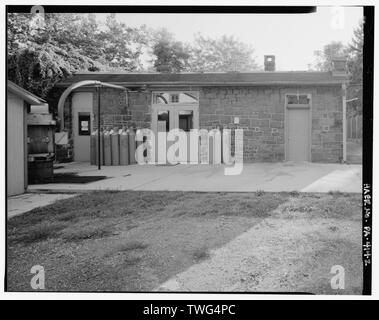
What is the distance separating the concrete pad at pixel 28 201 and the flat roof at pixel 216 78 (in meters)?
5.09

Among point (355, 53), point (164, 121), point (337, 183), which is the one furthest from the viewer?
point (164, 121)

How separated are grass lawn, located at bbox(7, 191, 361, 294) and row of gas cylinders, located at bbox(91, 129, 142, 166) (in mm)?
4787

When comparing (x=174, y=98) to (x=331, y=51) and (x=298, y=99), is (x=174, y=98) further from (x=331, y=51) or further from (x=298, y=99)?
(x=331, y=51)

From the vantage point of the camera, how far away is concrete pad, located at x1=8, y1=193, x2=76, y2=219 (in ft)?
17.1

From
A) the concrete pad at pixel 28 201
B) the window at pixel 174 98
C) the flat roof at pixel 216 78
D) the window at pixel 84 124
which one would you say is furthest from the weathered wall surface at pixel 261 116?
the concrete pad at pixel 28 201

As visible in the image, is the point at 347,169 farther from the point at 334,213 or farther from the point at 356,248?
the point at 356,248

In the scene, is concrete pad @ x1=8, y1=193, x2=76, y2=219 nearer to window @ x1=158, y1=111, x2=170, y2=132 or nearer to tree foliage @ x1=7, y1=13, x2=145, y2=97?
tree foliage @ x1=7, y1=13, x2=145, y2=97

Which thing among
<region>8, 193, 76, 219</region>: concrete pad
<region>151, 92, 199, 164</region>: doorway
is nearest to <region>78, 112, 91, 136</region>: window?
<region>151, 92, 199, 164</region>: doorway

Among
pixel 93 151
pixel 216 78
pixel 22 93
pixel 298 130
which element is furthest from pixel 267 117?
pixel 22 93

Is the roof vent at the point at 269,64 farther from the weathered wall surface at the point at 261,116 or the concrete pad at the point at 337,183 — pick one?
the concrete pad at the point at 337,183

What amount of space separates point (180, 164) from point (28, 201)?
5.40 m

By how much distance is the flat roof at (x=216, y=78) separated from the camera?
11.0 meters

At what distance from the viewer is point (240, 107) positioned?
37.3 ft
